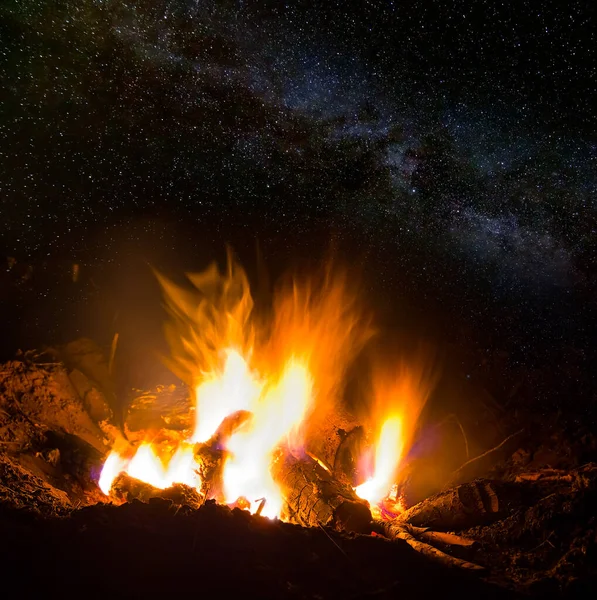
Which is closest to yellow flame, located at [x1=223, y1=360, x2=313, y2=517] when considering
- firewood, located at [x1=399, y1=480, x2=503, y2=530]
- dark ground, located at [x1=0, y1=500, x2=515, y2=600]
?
firewood, located at [x1=399, y1=480, x2=503, y2=530]

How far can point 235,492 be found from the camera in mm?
5844

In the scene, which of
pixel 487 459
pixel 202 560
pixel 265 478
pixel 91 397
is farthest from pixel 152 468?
pixel 487 459

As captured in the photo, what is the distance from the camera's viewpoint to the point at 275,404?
7.31 m

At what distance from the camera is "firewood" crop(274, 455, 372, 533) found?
484 centimetres

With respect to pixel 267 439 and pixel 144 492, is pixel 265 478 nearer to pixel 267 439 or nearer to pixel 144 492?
pixel 267 439

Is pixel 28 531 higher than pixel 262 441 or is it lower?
lower

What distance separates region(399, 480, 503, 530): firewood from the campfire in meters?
A: 0.83

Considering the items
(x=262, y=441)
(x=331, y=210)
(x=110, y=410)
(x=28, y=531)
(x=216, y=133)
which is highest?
(x=216, y=133)

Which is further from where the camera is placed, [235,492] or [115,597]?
[235,492]

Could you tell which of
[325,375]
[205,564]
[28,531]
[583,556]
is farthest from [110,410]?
[583,556]

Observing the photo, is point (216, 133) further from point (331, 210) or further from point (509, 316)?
point (509, 316)

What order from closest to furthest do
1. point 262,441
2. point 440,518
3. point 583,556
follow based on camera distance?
point 583,556 → point 440,518 → point 262,441

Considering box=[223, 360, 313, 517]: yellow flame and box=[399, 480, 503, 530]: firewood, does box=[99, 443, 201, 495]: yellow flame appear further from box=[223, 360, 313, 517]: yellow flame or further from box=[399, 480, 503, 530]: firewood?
box=[399, 480, 503, 530]: firewood

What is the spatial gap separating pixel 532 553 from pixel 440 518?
1127 mm
